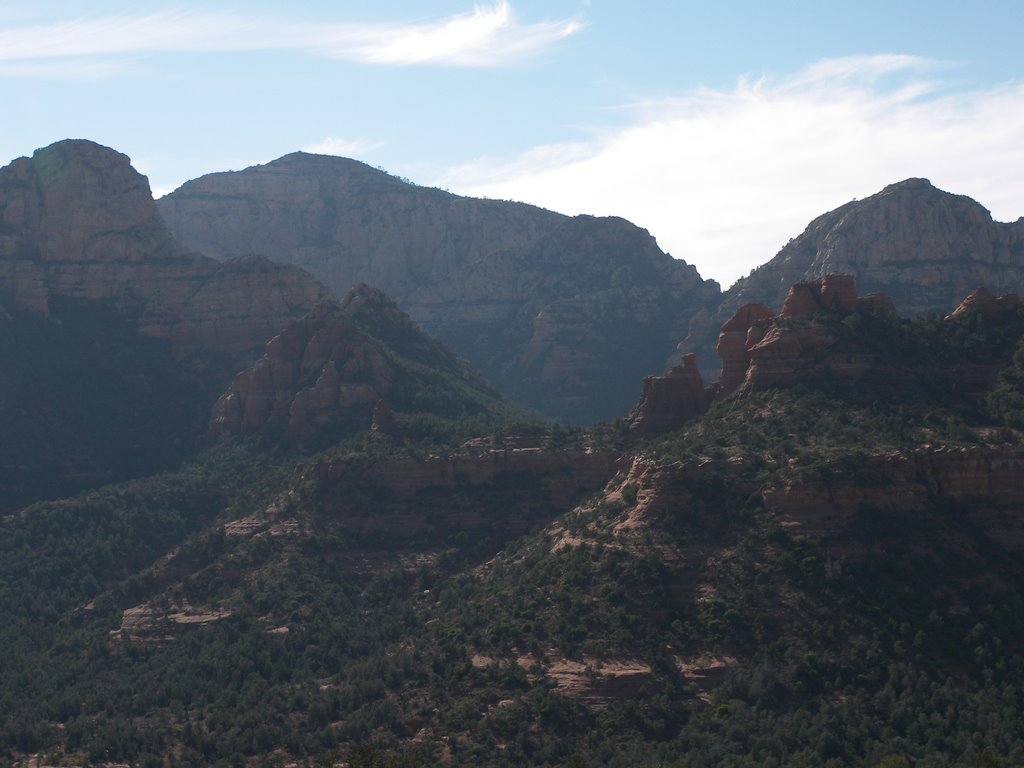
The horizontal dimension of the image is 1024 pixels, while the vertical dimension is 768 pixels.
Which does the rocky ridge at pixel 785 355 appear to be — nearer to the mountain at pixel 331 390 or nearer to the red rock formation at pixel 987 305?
the red rock formation at pixel 987 305

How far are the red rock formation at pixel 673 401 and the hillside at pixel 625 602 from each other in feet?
9.43

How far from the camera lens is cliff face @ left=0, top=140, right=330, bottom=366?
184 meters

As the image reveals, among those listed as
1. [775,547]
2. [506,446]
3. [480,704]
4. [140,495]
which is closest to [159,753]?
[480,704]

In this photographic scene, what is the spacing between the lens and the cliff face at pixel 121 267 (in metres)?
184

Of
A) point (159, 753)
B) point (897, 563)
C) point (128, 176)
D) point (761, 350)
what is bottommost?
point (159, 753)

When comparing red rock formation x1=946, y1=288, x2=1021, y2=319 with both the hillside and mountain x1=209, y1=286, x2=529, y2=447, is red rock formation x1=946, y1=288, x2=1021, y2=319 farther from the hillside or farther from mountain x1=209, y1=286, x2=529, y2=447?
mountain x1=209, y1=286, x2=529, y2=447

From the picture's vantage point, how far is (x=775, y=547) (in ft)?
331

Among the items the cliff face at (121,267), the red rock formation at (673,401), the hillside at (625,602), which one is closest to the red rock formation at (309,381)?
the hillside at (625,602)

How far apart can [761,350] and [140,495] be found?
5564 centimetres

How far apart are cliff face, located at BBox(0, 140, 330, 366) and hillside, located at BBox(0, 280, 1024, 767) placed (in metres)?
51.2

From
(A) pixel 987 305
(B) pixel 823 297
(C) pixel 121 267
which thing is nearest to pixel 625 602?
(B) pixel 823 297

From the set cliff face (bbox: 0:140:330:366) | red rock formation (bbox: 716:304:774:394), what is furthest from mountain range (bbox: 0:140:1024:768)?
cliff face (bbox: 0:140:330:366)

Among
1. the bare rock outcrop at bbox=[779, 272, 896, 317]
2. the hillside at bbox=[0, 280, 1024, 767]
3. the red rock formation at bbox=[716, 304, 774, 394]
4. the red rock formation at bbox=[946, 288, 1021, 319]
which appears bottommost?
the hillside at bbox=[0, 280, 1024, 767]

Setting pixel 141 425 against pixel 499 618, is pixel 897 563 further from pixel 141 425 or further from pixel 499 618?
pixel 141 425
